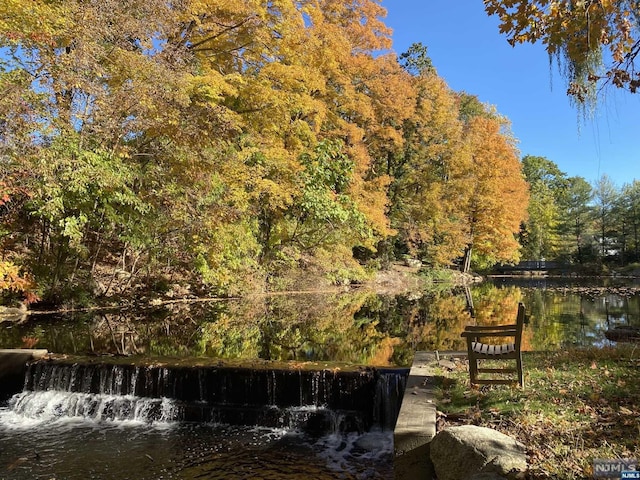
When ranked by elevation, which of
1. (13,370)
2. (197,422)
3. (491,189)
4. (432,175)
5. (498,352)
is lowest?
(197,422)

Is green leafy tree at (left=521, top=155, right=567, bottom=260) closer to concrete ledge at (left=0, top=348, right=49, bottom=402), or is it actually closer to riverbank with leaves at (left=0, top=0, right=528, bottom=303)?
riverbank with leaves at (left=0, top=0, right=528, bottom=303)

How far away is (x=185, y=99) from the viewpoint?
12211 mm

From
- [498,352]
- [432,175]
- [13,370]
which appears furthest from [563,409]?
[432,175]

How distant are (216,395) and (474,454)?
487 cm

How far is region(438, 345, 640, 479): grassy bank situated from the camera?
10.9ft

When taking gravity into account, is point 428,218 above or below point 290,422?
above

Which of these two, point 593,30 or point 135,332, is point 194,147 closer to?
point 135,332

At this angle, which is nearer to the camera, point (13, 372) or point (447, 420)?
point (447, 420)

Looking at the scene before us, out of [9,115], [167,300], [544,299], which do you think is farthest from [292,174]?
[544,299]

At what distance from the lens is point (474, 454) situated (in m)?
3.36

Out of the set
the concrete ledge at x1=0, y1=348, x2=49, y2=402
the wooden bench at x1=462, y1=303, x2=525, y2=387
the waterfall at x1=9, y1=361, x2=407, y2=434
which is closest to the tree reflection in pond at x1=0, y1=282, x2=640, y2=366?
the concrete ledge at x1=0, y1=348, x2=49, y2=402

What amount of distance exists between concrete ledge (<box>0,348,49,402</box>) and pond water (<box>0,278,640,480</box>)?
42 cm

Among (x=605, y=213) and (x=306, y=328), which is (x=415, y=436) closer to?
(x=306, y=328)

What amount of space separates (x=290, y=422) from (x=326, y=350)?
3.05m
